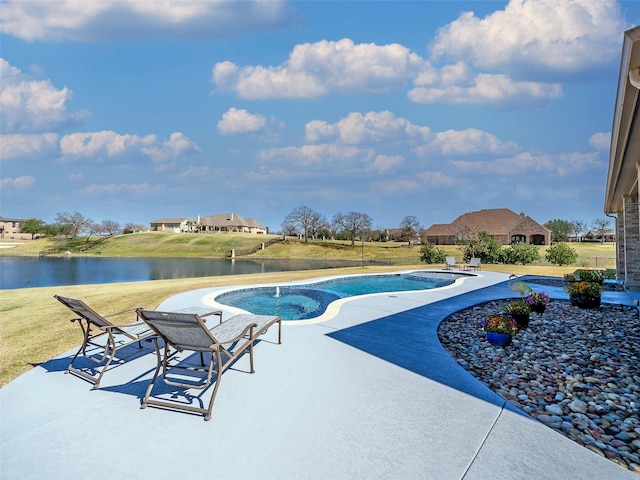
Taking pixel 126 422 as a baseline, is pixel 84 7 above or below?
above

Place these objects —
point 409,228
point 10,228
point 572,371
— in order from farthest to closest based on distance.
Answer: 1. point 10,228
2. point 409,228
3. point 572,371

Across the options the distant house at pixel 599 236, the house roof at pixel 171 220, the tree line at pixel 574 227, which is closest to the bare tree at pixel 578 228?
the tree line at pixel 574 227

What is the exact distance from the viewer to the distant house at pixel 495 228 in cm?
4669

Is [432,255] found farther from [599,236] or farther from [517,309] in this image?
[599,236]

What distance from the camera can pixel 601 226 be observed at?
59.9 m

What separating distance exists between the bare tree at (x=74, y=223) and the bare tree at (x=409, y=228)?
63161mm

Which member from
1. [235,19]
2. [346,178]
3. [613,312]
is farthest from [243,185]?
[613,312]

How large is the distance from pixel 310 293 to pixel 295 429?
26.6 ft

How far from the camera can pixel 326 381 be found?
141 inches

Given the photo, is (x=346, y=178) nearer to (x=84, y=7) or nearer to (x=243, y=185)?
(x=243, y=185)

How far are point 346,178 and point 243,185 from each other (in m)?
31.7

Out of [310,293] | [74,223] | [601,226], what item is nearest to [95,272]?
[310,293]

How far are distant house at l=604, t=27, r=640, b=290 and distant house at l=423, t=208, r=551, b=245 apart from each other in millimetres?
32637

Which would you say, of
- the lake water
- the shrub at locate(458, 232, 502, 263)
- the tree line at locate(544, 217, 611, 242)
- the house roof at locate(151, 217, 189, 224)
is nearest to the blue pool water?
the shrub at locate(458, 232, 502, 263)
